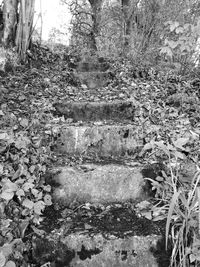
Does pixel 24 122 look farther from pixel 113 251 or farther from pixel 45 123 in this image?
pixel 113 251

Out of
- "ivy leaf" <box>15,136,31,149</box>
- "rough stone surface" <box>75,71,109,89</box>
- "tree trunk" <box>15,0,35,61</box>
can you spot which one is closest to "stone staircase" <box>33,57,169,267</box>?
"ivy leaf" <box>15,136,31,149</box>

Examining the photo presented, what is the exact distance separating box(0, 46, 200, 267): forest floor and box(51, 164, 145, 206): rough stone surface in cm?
17

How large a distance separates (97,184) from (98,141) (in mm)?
647

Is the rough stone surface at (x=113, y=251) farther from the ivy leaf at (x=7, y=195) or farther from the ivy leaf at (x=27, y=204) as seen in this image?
the ivy leaf at (x=7, y=195)

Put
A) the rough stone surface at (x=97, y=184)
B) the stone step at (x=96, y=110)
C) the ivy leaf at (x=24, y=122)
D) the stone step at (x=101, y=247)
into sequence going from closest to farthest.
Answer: the stone step at (x=101, y=247) < the rough stone surface at (x=97, y=184) < the ivy leaf at (x=24, y=122) < the stone step at (x=96, y=110)

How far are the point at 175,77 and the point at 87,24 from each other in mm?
5123

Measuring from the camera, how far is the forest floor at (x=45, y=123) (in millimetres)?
1924

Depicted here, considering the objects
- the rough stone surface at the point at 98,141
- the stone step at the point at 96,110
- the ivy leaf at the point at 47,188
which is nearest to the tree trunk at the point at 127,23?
the stone step at the point at 96,110

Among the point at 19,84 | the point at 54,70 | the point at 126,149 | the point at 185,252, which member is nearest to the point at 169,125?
the point at 126,149

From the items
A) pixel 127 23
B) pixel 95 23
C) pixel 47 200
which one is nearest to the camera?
pixel 47 200

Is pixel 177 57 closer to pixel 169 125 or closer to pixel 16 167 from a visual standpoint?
pixel 169 125

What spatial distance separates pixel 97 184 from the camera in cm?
240

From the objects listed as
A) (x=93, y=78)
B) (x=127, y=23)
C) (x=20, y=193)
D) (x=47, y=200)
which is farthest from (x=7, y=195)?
(x=127, y=23)

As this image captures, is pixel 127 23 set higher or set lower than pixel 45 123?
higher
